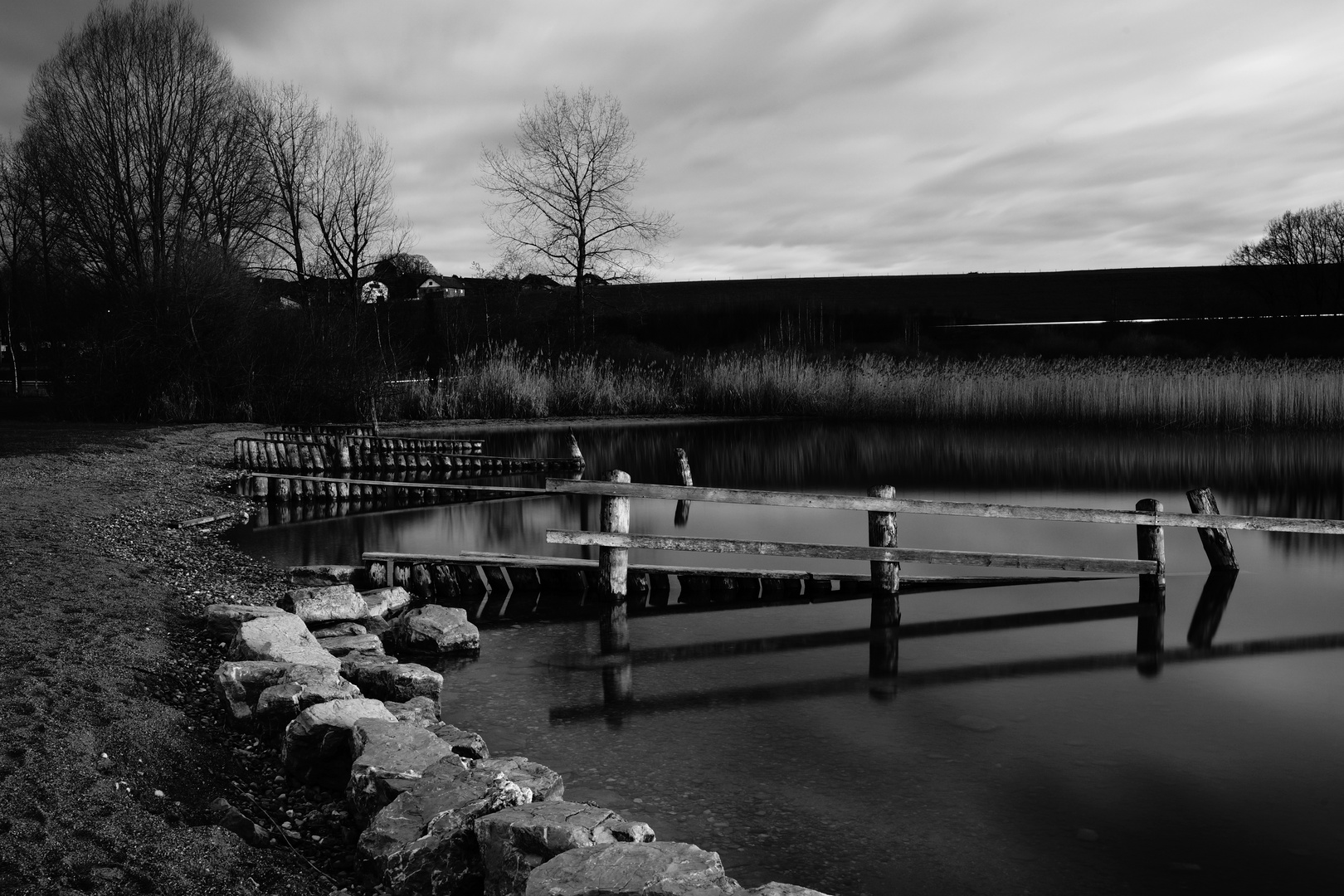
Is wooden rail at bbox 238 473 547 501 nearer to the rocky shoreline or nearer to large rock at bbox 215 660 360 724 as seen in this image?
the rocky shoreline

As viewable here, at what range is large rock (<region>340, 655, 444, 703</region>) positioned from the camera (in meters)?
5.85

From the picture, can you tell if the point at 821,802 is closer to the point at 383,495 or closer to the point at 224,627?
the point at 224,627

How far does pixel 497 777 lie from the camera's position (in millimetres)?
3779

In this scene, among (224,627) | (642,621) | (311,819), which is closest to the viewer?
(311,819)

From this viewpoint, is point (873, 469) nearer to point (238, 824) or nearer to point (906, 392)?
point (906, 392)

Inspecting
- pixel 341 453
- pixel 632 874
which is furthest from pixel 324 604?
pixel 341 453

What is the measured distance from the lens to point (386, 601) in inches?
311

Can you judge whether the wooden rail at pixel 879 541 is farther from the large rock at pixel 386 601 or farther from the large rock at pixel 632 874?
the large rock at pixel 632 874

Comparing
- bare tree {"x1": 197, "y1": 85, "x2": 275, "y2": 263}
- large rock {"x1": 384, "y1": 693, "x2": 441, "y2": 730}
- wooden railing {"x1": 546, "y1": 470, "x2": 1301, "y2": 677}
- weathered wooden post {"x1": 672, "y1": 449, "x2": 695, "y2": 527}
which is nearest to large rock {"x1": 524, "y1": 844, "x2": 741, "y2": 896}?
large rock {"x1": 384, "y1": 693, "x2": 441, "y2": 730}

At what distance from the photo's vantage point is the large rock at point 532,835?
10.9 ft

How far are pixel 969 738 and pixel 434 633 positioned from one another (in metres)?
3.57

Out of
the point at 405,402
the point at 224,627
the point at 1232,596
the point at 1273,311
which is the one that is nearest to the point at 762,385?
the point at 405,402

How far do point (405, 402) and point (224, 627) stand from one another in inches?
838

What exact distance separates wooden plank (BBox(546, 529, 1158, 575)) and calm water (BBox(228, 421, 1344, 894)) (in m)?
0.36
